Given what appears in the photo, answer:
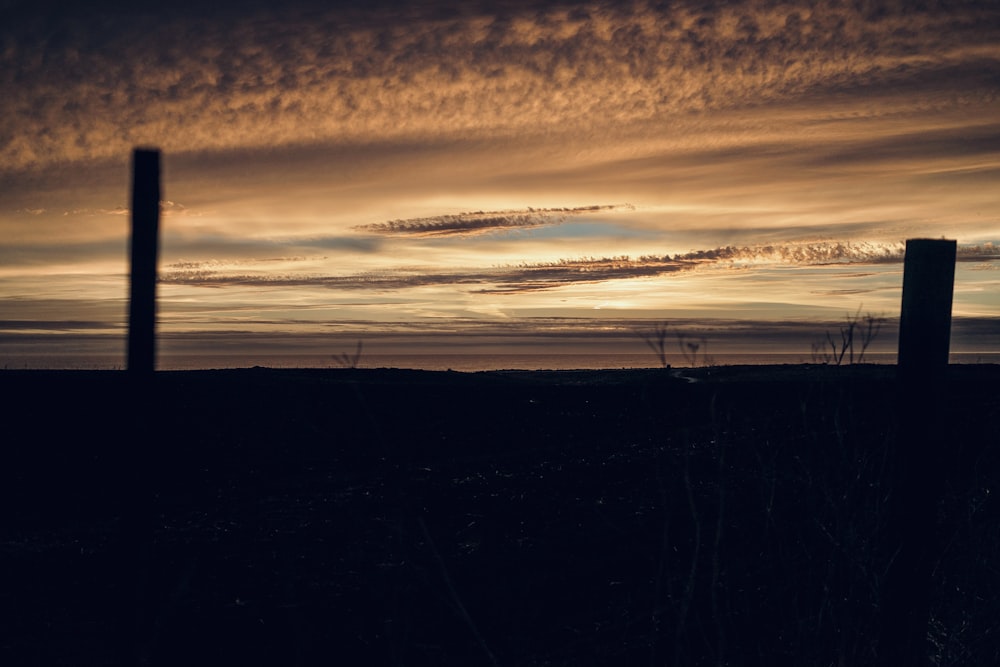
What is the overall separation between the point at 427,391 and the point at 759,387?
9.93 metres

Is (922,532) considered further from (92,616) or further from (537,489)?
(537,489)

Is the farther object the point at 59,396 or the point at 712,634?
the point at 59,396

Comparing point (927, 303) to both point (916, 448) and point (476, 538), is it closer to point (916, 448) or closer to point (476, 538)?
point (916, 448)

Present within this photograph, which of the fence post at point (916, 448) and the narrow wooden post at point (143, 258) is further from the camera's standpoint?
the fence post at point (916, 448)

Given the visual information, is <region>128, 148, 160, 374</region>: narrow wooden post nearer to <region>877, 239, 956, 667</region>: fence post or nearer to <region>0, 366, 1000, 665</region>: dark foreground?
<region>0, 366, 1000, 665</region>: dark foreground

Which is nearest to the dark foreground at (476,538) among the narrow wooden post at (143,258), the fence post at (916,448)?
the fence post at (916,448)

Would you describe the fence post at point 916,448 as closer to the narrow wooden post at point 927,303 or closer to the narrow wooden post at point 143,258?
the narrow wooden post at point 927,303

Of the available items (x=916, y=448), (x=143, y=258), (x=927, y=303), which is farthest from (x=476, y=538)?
(x=143, y=258)

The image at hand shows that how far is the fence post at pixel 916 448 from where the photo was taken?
384 centimetres

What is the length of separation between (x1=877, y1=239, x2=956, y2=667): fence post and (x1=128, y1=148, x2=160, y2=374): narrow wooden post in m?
3.41

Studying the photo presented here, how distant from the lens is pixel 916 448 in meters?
3.92

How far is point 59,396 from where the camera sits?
22.1 metres

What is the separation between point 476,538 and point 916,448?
6.60 metres

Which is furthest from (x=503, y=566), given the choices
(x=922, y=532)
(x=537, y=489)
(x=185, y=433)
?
(x=185, y=433)
